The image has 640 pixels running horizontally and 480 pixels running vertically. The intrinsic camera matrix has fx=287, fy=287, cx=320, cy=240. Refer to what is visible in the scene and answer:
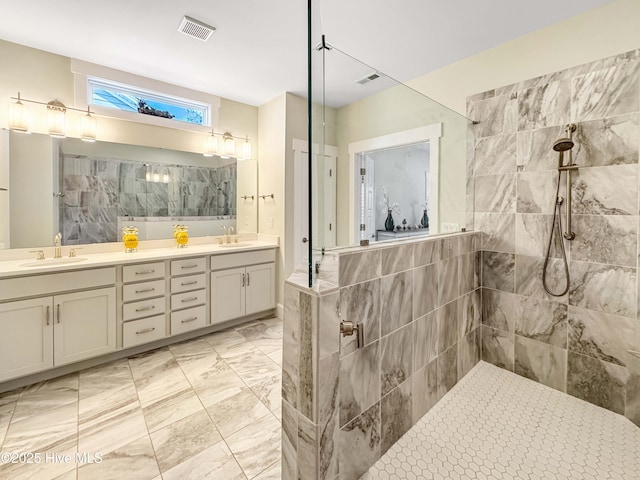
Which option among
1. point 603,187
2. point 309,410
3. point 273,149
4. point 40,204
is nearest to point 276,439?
point 309,410

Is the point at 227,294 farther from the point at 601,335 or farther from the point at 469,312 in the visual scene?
the point at 601,335

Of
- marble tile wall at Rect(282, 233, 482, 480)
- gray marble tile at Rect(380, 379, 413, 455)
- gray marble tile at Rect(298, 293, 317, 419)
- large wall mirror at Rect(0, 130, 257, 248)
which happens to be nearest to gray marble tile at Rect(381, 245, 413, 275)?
marble tile wall at Rect(282, 233, 482, 480)

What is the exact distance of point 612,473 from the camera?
1258 mm

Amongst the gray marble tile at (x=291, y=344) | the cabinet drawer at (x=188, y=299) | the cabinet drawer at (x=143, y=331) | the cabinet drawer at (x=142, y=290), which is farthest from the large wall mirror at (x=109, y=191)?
the gray marble tile at (x=291, y=344)

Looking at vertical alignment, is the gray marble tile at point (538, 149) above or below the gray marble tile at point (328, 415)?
above

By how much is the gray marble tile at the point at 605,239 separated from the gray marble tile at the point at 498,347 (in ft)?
2.42

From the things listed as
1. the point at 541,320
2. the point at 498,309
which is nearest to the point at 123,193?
the point at 498,309

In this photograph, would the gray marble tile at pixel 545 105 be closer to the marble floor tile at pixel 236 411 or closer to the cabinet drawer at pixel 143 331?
the marble floor tile at pixel 236 411

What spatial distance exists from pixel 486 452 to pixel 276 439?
107 centimetres

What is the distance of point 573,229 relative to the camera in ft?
6.03

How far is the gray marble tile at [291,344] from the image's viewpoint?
3.67 feet

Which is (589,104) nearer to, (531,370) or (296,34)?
(531,370)

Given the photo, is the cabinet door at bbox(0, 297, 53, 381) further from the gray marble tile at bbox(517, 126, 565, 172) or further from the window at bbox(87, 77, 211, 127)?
the gray marble tile at bbox(517, 126, 565, 172)

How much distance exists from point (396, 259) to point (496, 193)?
1.31m
